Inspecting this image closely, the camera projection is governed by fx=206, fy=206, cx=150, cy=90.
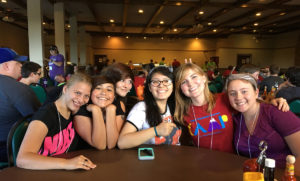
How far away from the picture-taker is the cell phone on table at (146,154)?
122 centimetres

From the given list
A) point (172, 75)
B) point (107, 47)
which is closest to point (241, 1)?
point (172, 75)

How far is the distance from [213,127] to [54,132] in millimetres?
1204

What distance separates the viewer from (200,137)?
1.69m

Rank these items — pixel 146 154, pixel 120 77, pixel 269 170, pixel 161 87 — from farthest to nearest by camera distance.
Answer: pixel 120 77 → pixel 161 87 → pixel 146 154 → pixel 269 170

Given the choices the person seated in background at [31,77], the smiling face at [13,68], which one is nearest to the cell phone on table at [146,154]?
the smiling face at [13,68]

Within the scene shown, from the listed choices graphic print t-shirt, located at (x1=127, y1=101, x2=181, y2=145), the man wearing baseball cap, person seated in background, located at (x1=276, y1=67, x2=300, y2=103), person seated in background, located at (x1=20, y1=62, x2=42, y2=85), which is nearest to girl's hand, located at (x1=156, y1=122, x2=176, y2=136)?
graphic print t-shirt, located at (x1=127, y1=101, x2=181, y2=145)

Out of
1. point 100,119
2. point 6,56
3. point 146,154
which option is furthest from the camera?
point 6,56

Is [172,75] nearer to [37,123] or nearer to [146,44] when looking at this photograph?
[37,123]

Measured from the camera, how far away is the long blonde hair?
1.70 m

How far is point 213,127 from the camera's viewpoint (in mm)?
1674

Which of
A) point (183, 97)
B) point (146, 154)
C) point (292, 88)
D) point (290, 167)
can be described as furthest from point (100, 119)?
point (292, 88)

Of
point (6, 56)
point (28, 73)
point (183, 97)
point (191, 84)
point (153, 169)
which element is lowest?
point (153, 169)

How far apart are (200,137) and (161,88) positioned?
52cm

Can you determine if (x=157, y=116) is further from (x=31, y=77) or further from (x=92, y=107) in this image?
(x=31, y=77)
